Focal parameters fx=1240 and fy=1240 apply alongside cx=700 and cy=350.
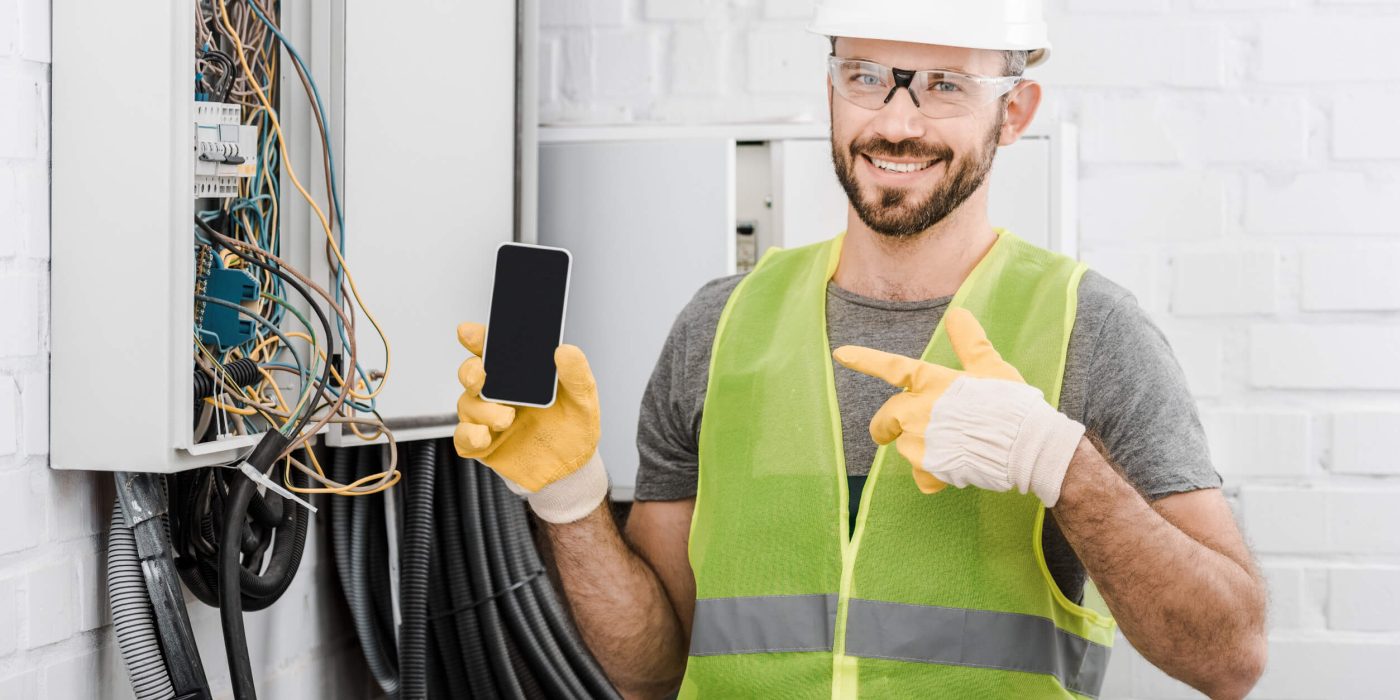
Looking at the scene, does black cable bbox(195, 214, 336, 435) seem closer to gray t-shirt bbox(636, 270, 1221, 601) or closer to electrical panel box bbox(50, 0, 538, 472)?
electrical panel box bbox(50, 0, 538, 472)

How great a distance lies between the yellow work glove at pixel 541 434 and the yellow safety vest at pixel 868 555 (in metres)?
0.17

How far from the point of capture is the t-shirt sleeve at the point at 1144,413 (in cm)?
116

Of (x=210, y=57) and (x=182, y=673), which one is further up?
(x=210, y=57)

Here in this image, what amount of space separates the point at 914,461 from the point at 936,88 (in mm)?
436

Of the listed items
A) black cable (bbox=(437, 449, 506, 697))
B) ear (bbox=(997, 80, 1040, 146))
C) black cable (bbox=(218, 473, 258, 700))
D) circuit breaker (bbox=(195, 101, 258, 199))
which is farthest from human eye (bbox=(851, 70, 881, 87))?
black cable (bbox=(437, 449, 506, 697))

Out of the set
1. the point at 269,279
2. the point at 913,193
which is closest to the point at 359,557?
the point at 269,279

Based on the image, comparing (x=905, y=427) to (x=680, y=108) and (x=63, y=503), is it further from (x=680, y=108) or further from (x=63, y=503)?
(x=680, y=108)

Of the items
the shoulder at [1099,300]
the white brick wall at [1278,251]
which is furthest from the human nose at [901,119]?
the white brick wall at [1278,251]

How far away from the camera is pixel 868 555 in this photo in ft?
4.03

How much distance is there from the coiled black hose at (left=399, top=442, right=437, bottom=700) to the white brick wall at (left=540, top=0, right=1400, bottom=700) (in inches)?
43.3

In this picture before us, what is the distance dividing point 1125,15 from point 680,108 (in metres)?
0.74

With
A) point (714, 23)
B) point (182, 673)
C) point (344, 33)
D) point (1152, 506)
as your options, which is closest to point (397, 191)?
point (344, 33)

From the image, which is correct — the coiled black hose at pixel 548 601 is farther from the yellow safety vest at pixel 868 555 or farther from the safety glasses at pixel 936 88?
the safety glasses at pixel 936 88

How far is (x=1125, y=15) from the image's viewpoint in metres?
2.02
